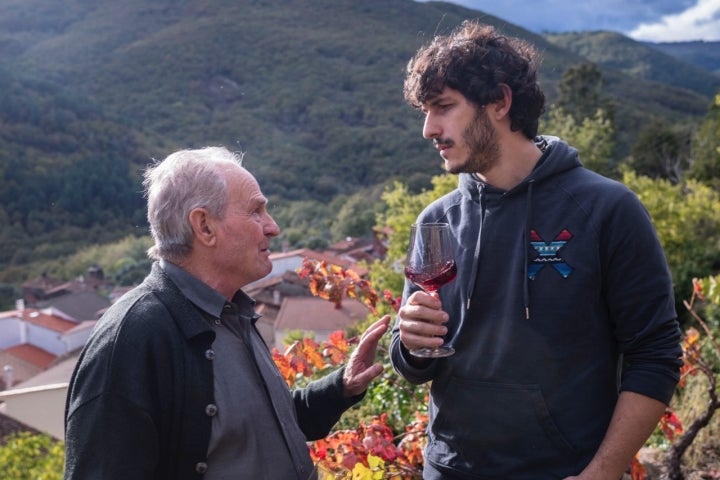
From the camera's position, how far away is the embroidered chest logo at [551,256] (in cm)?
170

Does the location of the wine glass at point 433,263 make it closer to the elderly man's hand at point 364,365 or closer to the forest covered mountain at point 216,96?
the elderly man's hand at point 364,365

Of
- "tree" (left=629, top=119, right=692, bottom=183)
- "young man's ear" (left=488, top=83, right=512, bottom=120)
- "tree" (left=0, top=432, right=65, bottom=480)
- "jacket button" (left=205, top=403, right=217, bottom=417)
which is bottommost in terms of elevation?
"tree" (left=0, top=432, right=65, bottom=480)

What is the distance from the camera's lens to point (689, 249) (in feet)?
45.2

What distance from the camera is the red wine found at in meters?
1.72

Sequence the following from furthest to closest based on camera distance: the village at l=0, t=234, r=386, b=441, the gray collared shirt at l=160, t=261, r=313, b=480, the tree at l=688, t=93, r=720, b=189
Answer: the tree at l=688, t=93, r=720, b=189, the village at l=0, t=234, r=386, b=441, the gray collared shirt at l=160, t=261, r=313, b=480

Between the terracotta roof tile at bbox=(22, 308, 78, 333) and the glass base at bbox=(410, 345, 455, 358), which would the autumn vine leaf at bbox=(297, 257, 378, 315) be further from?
the terracotta roof tile at bbox=(22, 308, 78, 333)

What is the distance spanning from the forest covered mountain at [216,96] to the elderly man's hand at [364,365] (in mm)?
30393

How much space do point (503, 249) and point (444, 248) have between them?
7.1 inches

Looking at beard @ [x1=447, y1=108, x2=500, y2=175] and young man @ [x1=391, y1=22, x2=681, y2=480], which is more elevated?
beard @ [x1=447, y1=108, x2=500, y2=175]

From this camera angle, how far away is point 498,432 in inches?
68.2

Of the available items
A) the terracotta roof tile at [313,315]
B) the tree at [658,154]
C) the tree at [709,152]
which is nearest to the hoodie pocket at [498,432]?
the terracotta roof tile at [313,315]

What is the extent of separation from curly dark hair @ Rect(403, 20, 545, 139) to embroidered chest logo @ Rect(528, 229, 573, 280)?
1.15 ft

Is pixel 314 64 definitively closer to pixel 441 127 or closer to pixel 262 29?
pixel 262 29

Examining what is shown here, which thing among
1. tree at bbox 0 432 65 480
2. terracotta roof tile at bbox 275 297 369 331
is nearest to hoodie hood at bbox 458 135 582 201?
tree at bbox 0 432 65 480
